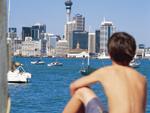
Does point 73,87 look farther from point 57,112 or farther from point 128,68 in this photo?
point 57,112

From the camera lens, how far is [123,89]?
462 centimetres

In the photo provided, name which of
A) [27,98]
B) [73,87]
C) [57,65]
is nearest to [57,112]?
[27,98]

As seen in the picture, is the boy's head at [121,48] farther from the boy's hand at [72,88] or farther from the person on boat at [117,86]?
the boy's hand at [72,88]

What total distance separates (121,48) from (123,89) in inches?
12.0

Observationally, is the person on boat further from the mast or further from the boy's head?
the mast

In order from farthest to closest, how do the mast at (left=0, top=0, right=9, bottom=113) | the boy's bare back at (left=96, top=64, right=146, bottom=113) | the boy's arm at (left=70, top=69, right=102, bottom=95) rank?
the mast at (left=0, top=0, right=9, bottom=113) < the boy's arm at (left=70, top=69, right=102, bottom=95) < the boy's bare back at (left=96, top=64, right=146, bottom=113)

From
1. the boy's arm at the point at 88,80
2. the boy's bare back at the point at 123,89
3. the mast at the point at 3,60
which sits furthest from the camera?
the mast at the point at 3,60

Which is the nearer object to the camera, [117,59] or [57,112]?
[117,59]

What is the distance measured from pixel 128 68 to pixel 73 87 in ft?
1.45

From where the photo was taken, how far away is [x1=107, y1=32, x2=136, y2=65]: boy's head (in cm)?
467

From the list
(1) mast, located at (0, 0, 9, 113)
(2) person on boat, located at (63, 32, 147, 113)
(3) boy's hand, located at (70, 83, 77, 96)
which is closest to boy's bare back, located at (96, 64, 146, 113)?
(2) person on boat, located at (63, 32, 147, 113)

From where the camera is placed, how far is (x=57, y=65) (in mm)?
161750

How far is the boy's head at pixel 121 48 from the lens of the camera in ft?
15.3

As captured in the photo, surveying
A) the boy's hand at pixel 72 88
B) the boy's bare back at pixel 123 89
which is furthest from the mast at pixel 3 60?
the boy's bare back at pixel 123 89
